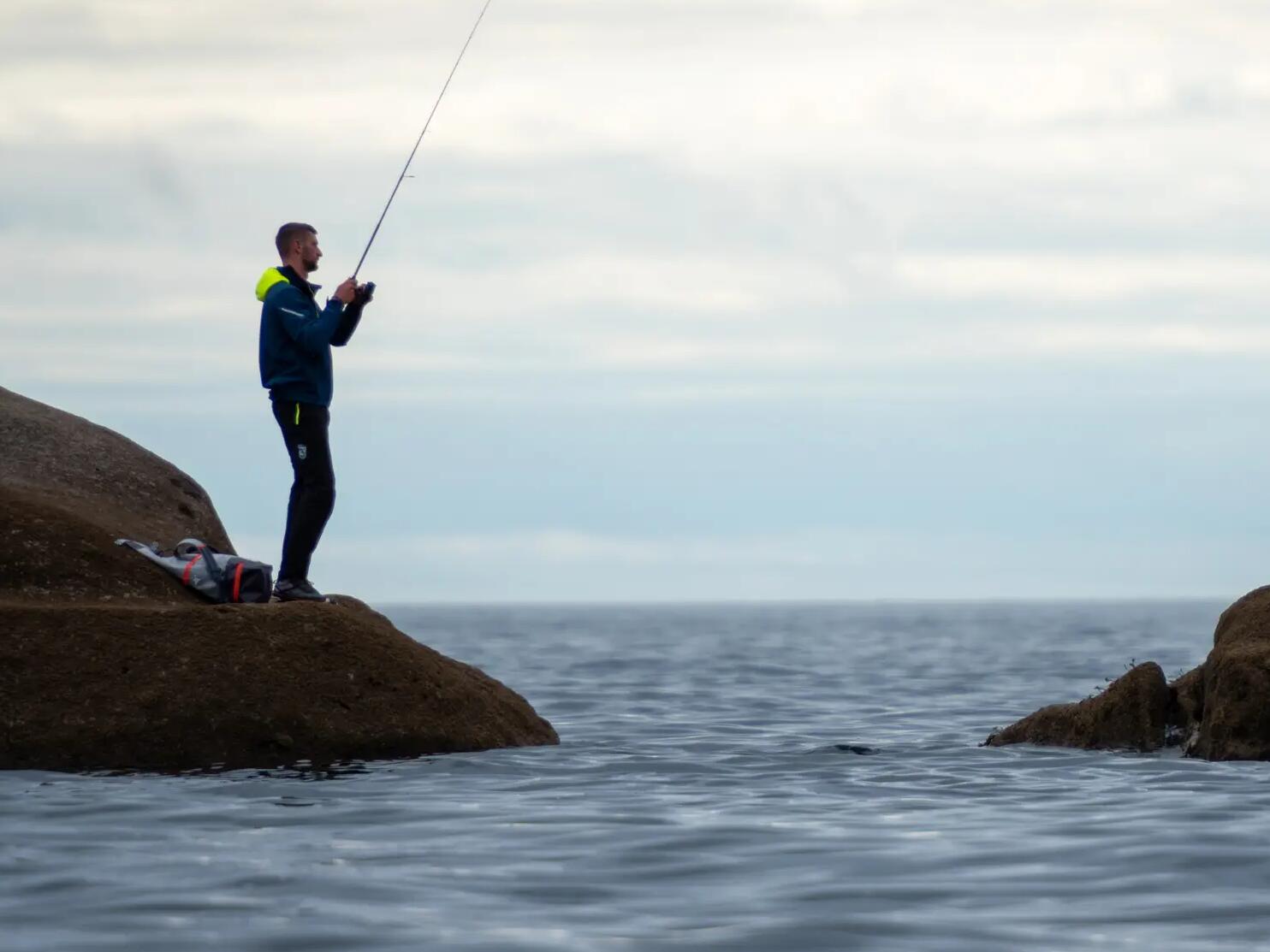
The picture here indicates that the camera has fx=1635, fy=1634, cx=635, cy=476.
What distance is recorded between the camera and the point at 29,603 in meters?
9.67

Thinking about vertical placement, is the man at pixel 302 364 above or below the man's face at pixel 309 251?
below

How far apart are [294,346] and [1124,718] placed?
591 cm

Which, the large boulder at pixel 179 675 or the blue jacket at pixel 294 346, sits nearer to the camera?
the large boulder at pixel 179 675

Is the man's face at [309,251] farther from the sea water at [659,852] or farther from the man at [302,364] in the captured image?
the sea water at [659,852]

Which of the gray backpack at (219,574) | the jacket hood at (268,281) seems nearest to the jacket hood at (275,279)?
the jacket hood at (268,281)

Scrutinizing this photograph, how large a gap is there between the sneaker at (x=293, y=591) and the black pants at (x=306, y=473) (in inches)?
8.4

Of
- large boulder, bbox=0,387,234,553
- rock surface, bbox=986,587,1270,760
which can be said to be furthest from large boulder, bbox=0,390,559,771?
rock surface, bbox=986,587,1270,760

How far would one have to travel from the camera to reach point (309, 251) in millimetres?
10312

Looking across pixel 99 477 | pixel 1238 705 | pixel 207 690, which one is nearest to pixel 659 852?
pixel 207 690

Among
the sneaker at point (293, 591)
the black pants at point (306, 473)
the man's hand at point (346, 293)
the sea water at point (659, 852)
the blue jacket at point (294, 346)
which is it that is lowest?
the sea water at point (659, 852)

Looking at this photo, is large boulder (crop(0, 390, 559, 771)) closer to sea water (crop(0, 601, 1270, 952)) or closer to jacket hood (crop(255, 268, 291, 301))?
sea water (crop(0, 601, 1270, 952))

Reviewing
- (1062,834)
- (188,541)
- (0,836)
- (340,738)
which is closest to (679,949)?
(1062,834)

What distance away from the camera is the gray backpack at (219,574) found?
1023 cm

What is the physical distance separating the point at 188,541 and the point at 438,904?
5.28m
